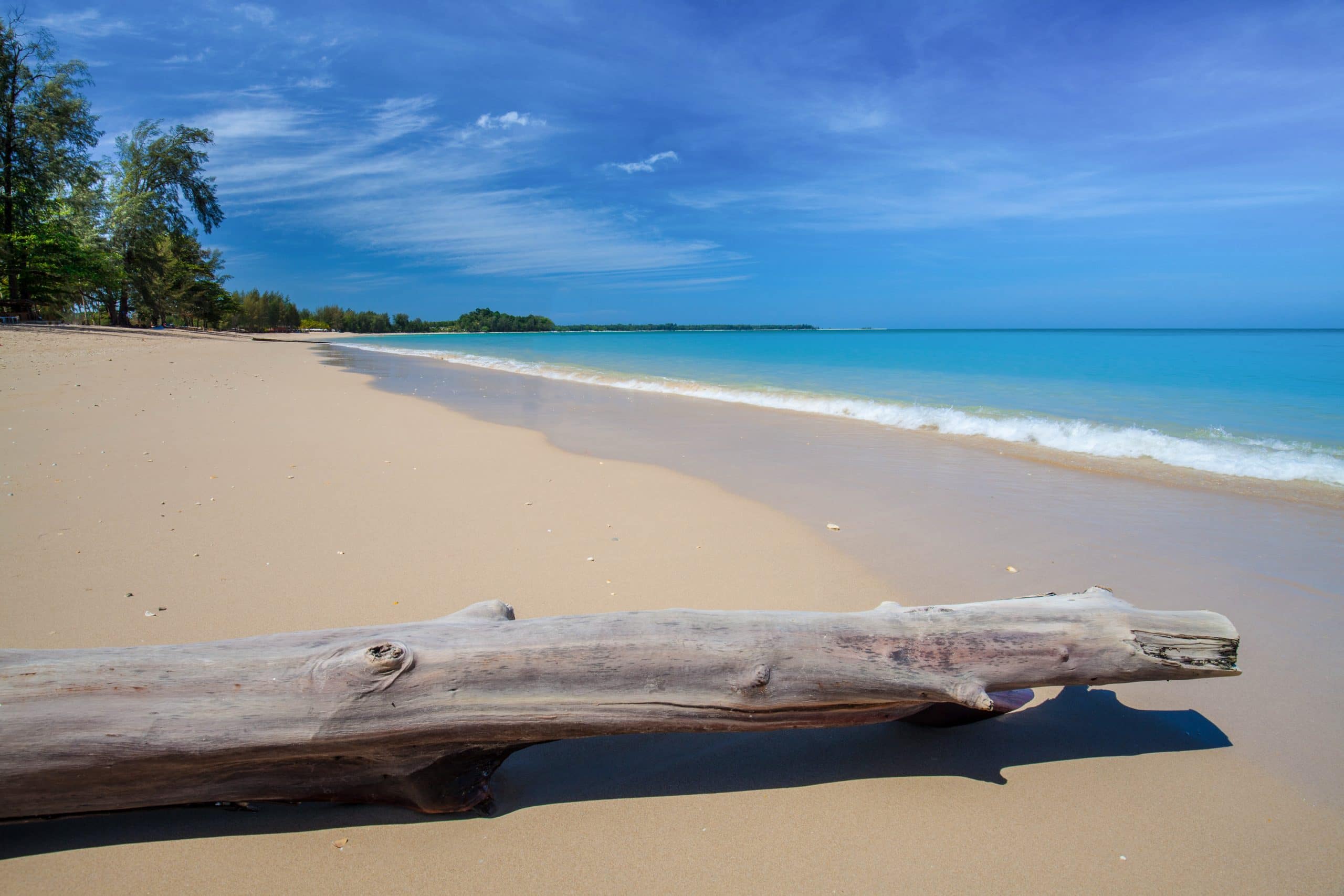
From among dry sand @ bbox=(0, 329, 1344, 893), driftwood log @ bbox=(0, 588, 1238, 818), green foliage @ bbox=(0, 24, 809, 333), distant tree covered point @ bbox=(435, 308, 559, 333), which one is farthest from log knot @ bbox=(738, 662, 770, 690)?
distant tree covered point @ bbox=(435, 308, 559, 333)

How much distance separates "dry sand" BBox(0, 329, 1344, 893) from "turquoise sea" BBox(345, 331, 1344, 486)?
650 cm

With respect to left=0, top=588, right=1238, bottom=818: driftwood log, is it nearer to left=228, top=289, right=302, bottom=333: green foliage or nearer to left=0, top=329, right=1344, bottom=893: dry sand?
left=0, top=329, right=1344, bottom=893: dry sand

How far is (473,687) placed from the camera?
6.16 feet

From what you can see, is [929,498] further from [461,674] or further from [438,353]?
[438,353]

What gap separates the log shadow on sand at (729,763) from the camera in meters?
1.85

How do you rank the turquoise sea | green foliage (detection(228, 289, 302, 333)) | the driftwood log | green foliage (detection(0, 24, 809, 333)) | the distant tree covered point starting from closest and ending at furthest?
the driftwood log → the turquoise sea → green foliage (detection(0, 24, 809, 333)) → green foliage (detection(228, 289, 302, 333)) → the distant tree covered point

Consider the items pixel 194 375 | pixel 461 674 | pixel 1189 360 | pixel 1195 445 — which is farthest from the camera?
pixel 1189 360

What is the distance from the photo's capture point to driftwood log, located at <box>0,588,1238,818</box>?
1.72m

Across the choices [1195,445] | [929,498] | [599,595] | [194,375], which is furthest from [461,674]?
[194,375]

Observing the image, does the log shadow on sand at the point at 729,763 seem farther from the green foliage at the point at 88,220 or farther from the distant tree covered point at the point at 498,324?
the distant tree covered point at the point at 498,324

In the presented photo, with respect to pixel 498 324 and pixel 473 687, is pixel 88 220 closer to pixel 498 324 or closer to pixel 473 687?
pixel 473 687

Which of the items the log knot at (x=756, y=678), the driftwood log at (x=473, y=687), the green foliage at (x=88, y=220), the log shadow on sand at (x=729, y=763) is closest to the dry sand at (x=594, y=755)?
the log shadow on sand at (x=729, y=763)

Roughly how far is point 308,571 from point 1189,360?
127ft

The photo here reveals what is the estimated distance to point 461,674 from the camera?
6.17ft
